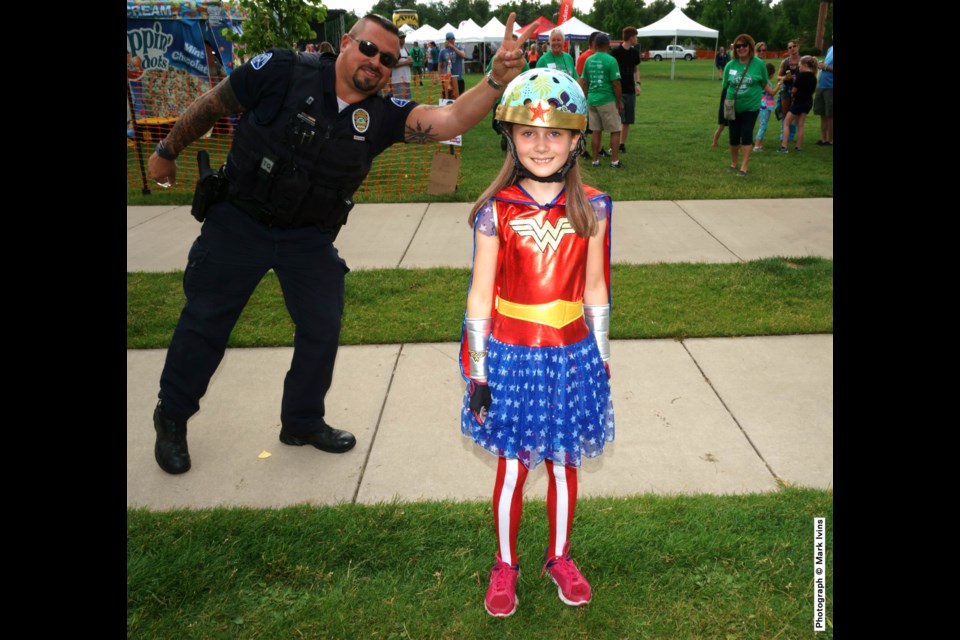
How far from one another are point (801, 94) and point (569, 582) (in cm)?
1200

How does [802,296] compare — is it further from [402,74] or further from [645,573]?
[402,74]

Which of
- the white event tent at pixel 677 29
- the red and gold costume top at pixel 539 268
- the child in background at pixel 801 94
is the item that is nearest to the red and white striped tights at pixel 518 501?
the red and gold costume top at pixel 539 268

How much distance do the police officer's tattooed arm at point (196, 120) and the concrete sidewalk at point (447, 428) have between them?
1542 mm

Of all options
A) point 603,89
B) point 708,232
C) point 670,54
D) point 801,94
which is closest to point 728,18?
point 670,54

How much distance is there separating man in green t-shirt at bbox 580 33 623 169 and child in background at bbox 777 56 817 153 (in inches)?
137

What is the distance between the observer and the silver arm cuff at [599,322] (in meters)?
2.73

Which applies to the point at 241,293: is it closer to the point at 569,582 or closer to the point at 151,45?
the point at 569,582

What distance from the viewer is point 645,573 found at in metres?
3.06

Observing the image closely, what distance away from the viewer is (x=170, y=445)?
386 cm

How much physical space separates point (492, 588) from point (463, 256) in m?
4.73

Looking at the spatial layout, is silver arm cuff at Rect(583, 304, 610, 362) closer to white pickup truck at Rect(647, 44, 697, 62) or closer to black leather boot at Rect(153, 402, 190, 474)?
black leather boot at Rect(153, 402, 190, 474)

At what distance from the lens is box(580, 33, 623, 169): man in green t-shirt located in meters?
10.6

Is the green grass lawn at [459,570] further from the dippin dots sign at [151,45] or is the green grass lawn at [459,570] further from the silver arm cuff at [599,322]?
the dippin dots sign at [151,45]
